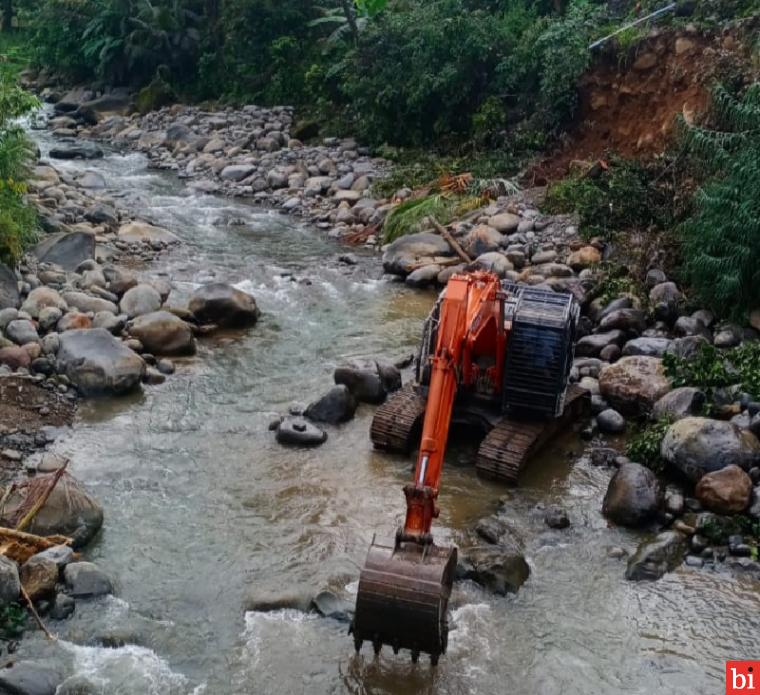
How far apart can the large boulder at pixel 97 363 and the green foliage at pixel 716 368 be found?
669 cm

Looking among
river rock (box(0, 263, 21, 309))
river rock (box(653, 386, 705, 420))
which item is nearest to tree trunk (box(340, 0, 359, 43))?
river rock (box(0, 263, 21, 309))

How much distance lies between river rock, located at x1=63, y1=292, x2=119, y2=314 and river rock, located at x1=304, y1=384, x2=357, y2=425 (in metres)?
4.20

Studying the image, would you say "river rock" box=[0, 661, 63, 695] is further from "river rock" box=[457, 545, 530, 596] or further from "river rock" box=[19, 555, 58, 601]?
"river rock" box=[457, 545, 530, 596]

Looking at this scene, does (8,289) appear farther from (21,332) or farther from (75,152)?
(75,152)

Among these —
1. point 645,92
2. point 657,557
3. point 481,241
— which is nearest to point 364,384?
point 657,557

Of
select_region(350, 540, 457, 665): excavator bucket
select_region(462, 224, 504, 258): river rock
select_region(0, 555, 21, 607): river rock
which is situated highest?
select_region(350, 540, 457, 665): excavator bucket

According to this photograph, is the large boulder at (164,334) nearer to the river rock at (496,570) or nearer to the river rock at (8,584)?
the river rock at (8,584)

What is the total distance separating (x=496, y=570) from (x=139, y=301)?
8.13 m

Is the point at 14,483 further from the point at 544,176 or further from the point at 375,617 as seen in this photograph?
the point at 544,176

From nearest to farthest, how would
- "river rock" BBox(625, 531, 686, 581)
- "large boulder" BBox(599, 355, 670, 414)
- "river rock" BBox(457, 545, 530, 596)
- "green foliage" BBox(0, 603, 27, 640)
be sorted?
"green foliage" BBox(0, 603, 27, 640), "river rock" BBox(457, 545, 530, 596), "river rock" BBox(625, 531, 686, 581), "large boulder" BBox(599, 355, 670, 414)

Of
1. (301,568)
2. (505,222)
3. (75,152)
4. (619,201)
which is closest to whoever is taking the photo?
(301,568)

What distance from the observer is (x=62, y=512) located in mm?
8781

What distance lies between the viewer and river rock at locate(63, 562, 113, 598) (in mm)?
8031

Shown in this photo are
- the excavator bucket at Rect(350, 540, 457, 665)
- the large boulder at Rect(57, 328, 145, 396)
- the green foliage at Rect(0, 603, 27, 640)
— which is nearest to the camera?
the excavator bucket at Rect(350, 540, 457, 665)
